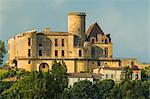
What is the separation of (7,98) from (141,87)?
9.57 m

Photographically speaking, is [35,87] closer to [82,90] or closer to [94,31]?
[82,90]

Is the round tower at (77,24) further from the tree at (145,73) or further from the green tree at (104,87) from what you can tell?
the green tree at (104,87)

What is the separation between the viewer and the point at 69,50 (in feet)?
228

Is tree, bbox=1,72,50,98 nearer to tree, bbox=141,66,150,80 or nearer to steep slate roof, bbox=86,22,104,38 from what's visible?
tree, bbox=141,66,150,80

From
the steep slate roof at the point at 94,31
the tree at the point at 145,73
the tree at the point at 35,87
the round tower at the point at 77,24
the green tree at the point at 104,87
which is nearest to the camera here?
the tree at the point at 35,87

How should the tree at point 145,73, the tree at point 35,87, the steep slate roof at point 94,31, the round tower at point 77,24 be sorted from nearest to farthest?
the tree at point 35,87 < the tree at point 145,73 < the round tower at point 77,24 < the steep slate roof at point 94,31

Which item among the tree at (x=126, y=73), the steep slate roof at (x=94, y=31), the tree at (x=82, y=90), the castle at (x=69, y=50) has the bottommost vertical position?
the tree at (x=82, y=90)

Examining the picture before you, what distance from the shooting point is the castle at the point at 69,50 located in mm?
68625

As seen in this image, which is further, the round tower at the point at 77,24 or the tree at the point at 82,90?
the round tower at the point at 77,24

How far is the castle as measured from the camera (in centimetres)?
6862

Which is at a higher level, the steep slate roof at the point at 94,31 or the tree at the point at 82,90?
the steep slate roof at the point at 94,31

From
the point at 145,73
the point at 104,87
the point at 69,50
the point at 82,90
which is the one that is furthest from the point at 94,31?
the point at 82,90

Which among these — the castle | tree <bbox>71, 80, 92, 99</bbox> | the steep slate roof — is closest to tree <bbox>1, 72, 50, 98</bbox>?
tree <bbox>71, 80, 92, 99</bbox>

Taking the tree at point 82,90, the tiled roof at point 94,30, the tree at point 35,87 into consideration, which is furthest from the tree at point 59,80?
the tiled roof at point 94,30
